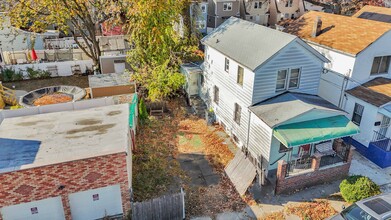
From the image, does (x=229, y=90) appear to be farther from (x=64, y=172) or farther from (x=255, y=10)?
(x=255, y=10)

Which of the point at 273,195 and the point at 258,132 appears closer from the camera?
the point at 273,195

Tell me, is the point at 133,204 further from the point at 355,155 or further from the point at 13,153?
the point at 355,155

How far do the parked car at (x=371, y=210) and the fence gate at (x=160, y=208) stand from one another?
22.3 ft

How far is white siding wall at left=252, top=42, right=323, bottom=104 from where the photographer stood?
54.2ft

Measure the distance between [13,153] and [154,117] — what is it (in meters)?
12.0

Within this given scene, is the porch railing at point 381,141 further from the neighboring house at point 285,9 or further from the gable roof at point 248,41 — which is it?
the neighboring house at point 285,9

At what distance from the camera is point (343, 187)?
1502 cm

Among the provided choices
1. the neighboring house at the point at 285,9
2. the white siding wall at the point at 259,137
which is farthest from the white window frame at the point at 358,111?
the neighboring house at the point at 285,9

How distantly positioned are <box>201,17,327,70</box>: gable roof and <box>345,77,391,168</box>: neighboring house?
4.79 m

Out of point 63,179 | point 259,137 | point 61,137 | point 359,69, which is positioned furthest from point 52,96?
point 359,69

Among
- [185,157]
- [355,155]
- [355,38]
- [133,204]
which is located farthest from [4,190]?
[355,38]

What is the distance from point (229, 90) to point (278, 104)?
3.95 meters

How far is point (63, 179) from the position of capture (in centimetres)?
1174

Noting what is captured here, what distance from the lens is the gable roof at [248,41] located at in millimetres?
16656
